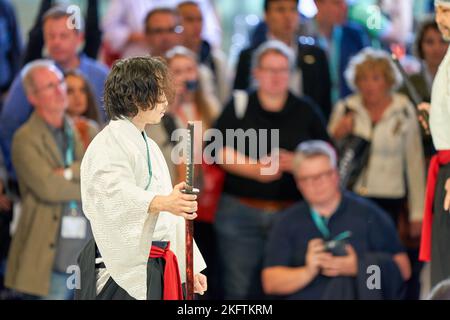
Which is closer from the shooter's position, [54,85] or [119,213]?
[119,213]

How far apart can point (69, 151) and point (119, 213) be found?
1.36 meters

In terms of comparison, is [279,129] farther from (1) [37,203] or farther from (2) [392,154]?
(1) [37,203]

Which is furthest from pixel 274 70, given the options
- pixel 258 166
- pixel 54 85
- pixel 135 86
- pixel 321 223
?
pixel 135 86

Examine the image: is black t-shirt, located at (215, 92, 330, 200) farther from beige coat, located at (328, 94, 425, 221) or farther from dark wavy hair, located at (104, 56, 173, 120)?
dark wavy hair, located at (104, 56, 173, 120)

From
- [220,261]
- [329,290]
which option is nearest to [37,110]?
[220,261]

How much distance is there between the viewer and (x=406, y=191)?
19.1 feet

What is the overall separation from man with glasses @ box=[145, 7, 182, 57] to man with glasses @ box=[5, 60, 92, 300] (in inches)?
24.3

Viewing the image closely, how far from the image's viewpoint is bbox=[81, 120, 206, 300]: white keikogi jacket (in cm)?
392

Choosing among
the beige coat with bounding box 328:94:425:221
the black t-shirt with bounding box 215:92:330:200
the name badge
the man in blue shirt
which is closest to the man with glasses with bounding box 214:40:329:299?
the black t-shirt with bounding box 215:92:330:200

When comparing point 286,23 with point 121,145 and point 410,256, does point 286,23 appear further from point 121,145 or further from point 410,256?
point 121,145

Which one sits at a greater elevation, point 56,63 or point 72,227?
point 56,63

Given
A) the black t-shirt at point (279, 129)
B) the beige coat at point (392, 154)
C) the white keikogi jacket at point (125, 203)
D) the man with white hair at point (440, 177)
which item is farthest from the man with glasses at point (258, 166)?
the white keikogi jacket at point (125, 203)

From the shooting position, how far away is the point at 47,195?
210 inches

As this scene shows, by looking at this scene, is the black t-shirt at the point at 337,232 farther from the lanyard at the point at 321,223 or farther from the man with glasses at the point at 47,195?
the man with glasses at the point at 47,195
